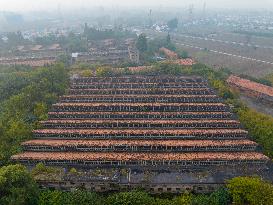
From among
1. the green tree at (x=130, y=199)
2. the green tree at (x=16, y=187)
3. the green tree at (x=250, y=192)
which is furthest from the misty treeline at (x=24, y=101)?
the green tree at (x=250, y=192)

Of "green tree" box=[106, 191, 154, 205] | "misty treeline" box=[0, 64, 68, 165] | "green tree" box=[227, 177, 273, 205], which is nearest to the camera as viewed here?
"green tree" box=[227, 177, 273, 205]

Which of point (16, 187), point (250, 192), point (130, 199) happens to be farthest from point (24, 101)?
point (250, 192)

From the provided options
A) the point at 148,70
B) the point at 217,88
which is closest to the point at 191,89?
the point at 217,88

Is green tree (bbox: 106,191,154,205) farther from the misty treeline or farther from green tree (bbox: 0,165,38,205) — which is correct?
the misty treeline

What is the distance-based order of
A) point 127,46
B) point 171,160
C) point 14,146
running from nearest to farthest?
point 171,160 → point 14,146 → point 127,46

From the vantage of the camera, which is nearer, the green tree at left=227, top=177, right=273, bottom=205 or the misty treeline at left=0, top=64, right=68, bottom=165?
the green tree at left=227, top=177, right=273, bottom=205

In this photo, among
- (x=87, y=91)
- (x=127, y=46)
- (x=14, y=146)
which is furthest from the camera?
(x=127, y=46)

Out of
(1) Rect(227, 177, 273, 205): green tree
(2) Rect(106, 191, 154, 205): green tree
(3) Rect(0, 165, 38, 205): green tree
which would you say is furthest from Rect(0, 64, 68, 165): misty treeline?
(1) Rect(227, 177, 273, 205): green tree

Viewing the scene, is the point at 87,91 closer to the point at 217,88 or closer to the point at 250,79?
the point at 217,88
